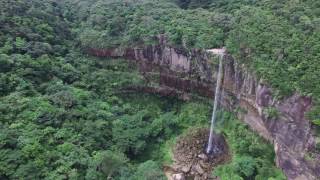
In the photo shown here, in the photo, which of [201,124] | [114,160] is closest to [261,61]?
[201,124]

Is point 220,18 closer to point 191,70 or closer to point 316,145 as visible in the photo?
point 191,70

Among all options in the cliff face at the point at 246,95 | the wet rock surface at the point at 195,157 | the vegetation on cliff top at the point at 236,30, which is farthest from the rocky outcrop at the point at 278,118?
the wet rock surface at the point at 195,157

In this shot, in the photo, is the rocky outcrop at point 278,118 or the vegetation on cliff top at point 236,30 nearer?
the rocky outcrop at point 278,118

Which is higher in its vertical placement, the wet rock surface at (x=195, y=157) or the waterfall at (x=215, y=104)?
the waterfall at (x=215, y=104)

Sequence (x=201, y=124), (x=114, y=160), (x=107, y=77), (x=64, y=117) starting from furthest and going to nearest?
(x=107, y=77) < (x=201, y=124) < (x=64, y=117) < (x=114, y=160)

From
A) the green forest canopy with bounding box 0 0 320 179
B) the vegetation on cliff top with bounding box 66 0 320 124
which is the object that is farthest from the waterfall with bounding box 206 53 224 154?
the vegetation on cliff top with bounding box 66 0 320 124

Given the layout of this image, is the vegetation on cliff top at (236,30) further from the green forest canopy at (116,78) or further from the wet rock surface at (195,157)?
the wet rock surface at (195,157)
